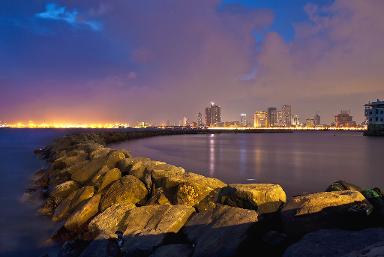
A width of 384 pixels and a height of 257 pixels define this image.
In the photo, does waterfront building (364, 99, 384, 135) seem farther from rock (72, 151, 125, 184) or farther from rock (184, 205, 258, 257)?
rock (184, 205, 258, 257)

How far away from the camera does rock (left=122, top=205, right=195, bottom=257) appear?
7891mm

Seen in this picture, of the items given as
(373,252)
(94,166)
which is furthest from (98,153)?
(373,252)

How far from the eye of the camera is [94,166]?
629 inches

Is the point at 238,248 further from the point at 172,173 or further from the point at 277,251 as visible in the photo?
the point at 172,173

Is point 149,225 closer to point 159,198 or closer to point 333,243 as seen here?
point 159,198

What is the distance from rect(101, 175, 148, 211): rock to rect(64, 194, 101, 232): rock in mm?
268

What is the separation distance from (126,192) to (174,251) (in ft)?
15.9

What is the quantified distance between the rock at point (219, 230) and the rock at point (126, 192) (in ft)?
11.7

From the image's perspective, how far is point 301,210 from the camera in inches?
303

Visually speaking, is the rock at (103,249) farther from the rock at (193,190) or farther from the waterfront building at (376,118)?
the waterfront building at (376,118)

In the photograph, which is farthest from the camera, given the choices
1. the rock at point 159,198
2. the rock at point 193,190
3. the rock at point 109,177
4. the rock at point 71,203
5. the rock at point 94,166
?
the rock at point 94,166

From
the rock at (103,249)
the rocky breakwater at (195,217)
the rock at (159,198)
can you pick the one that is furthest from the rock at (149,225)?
the rock at (159,198)

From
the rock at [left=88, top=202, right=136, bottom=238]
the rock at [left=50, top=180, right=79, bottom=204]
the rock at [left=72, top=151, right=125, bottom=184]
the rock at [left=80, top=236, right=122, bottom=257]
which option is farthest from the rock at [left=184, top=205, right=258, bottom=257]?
the rock at [left=72, top=151, right=125, bottom=184]

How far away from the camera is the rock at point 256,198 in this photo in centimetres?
893
